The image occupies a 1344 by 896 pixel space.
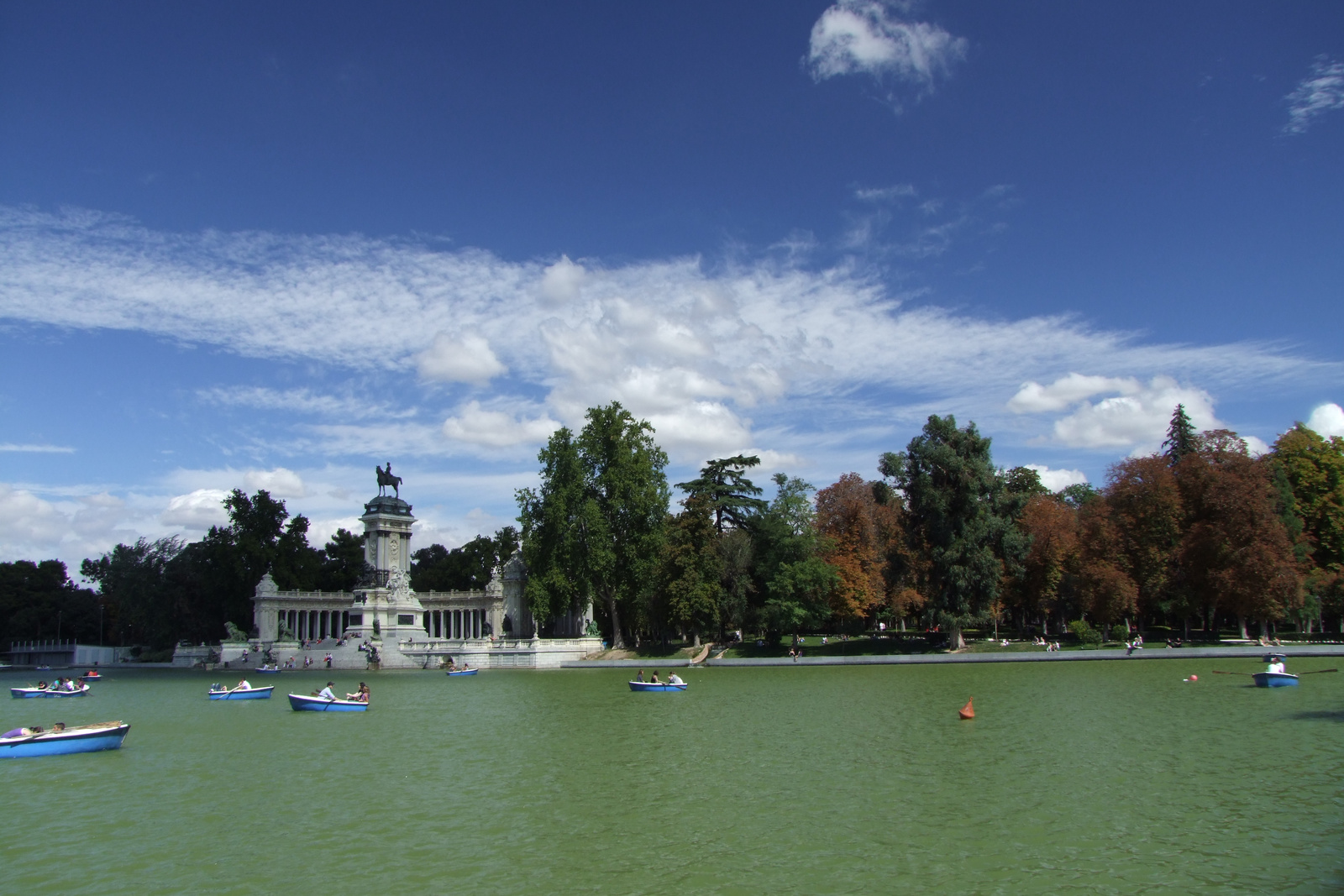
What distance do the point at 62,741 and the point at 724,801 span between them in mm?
18302

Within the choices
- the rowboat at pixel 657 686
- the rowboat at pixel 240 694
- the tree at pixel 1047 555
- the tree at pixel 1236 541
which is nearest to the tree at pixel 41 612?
the rowboat at pixel 240 694

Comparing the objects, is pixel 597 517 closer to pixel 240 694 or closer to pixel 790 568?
pixel 790 568

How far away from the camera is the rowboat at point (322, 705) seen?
115 feet

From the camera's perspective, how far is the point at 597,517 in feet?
205

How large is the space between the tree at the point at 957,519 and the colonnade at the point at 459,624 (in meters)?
39.6

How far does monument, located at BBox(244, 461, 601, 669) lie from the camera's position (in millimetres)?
64938

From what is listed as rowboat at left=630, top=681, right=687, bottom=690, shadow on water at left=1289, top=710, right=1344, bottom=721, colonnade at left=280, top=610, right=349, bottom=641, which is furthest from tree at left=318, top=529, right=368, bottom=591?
shadow on water at left=1289, top=710, right=1344, bottom=721

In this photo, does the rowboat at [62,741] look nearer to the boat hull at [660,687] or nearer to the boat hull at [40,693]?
the boat hull at [660,687]

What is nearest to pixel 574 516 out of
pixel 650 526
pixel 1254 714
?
pixel 650 526

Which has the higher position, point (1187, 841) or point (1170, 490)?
point (1170, 490)

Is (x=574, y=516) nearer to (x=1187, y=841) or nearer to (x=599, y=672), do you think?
(x=599, y=672)

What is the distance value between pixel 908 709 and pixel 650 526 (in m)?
36.0

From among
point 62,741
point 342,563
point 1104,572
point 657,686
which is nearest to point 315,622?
point 342,563

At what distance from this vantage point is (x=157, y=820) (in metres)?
17.4
